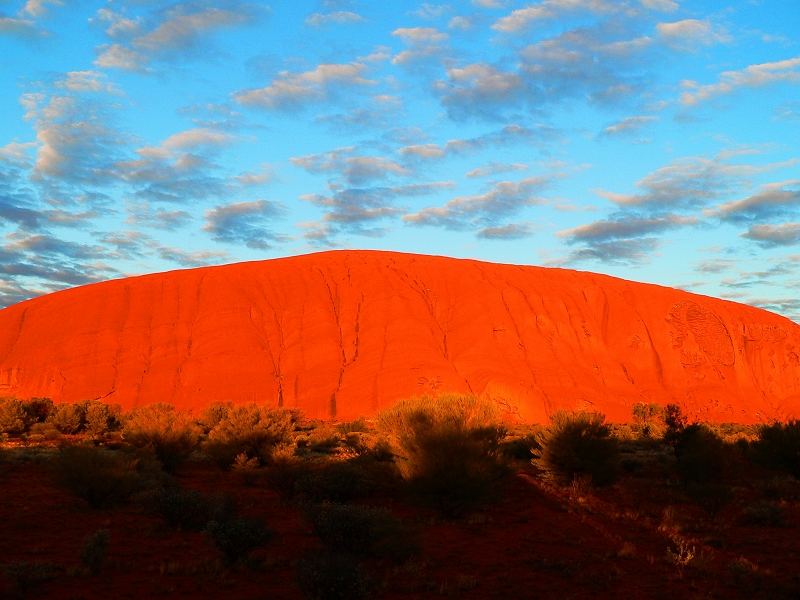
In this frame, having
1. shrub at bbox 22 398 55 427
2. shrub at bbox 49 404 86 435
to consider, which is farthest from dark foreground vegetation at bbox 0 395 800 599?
shrub at bbox 22 398 55 427

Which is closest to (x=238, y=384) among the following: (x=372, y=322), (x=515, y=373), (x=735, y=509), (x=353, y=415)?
(x=353, y=415)

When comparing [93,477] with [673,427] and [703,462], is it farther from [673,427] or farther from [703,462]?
[673,427]

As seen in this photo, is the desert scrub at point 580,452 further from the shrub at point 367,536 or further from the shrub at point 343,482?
the shrub at point 367,536

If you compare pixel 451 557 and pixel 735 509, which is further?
pixel 735 509

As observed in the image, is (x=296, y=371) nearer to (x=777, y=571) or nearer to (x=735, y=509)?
(x=735, y=509)

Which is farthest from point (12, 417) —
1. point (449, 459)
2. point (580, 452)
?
point (580, 452)

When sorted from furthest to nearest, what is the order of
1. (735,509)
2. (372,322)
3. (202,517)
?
(372,322), (735,509), (202,517)
